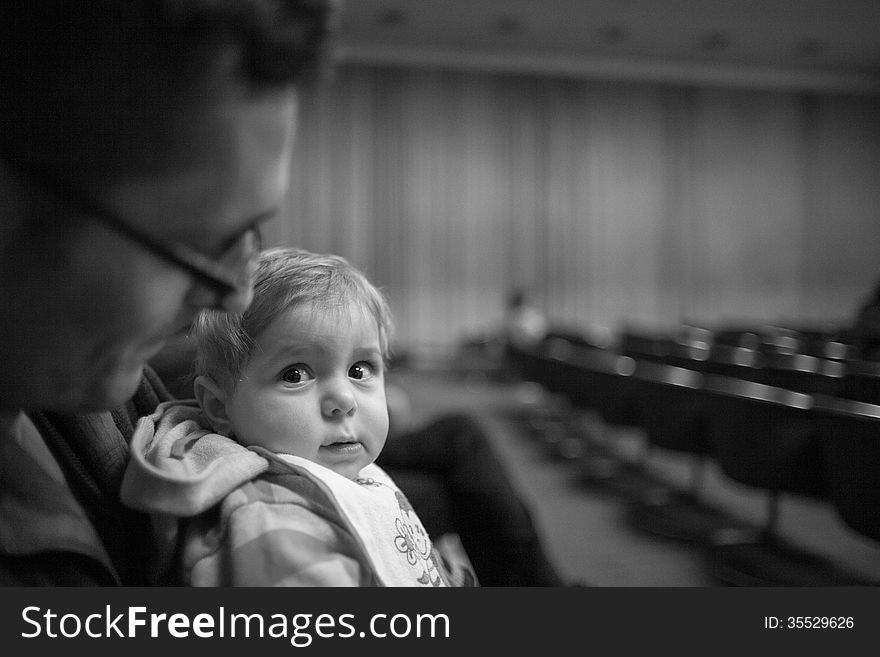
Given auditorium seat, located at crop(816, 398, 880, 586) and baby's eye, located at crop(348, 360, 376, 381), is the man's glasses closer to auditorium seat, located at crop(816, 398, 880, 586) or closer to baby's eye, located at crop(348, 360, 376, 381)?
baby's eye, located at crop(348, 360, 376, 381)

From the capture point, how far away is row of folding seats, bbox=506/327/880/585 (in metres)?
2.48

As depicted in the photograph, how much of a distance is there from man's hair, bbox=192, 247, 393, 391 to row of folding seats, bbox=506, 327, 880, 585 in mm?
2032

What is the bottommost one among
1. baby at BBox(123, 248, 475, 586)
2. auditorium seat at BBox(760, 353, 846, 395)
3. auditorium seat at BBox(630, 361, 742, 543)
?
auditorium seat at BBox(630, 361, 742, 543)

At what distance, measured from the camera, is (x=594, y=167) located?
12977mm

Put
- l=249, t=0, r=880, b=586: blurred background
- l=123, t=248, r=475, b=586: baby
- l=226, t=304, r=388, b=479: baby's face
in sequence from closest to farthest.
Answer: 1. l=123, t=248, r=475, b=586: baby
2. l=226, t=304, r=388, b=479: baby's face
3. l=249, t=0, r=880, b=586: blurred background

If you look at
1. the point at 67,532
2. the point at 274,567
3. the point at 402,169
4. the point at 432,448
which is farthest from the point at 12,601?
the point at 402,169

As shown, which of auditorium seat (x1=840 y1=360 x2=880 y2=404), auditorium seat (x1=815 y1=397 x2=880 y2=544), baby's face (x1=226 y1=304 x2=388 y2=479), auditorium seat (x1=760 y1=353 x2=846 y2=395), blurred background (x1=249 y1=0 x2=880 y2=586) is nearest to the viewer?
baby's face (x1=226 y1=304 x2=388 y2=479)

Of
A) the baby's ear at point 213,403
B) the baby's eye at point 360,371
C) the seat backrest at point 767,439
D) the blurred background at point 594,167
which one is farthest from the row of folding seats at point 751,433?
the blurred background at point 594,167

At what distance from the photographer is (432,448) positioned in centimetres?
110

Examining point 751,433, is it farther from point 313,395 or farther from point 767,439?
point 313,395

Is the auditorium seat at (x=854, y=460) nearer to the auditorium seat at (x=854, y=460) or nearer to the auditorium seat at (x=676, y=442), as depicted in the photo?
the auditorium seat at (x=854, y=460)

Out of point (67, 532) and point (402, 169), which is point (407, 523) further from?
point (402, 169)

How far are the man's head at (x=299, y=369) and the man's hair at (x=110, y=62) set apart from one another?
35cm

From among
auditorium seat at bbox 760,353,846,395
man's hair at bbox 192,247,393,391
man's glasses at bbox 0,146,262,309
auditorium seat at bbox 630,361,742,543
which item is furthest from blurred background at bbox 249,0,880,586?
man's glasses at bbox 0,146,262,309
